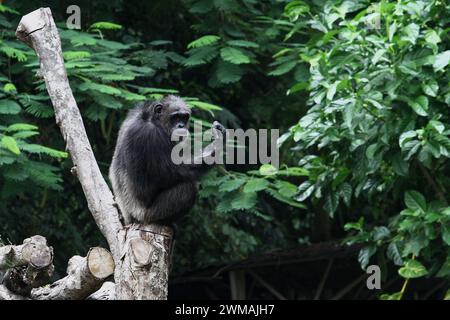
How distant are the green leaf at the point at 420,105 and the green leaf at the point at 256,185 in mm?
2185

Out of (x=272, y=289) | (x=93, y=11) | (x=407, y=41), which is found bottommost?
(x=272, y=289)

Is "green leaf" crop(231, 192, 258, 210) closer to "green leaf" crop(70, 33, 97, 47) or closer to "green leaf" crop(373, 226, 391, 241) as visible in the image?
"green leaf" crop(373, 226, 391, 241)

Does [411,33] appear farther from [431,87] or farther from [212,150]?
[212,150]

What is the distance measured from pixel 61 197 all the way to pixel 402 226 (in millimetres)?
4817

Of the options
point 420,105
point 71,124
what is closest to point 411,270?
point 420,105

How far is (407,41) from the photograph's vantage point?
8000mm

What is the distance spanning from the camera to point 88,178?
6.97 metres

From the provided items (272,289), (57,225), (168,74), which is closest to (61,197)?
(57,225)

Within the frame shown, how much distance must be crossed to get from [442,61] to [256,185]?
9.02 feet

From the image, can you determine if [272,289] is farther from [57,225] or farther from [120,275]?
[120,275]

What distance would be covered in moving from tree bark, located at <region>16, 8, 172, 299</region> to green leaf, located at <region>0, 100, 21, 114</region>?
1649 mm

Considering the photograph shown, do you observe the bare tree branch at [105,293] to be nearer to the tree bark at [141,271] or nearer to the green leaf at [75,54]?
the tree bark at [141,271]

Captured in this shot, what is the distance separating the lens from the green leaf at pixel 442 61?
25.2 ft

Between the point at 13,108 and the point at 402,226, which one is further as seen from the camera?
the point at 13,108
